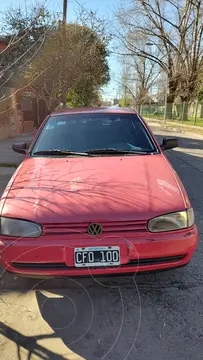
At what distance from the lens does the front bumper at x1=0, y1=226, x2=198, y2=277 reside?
7.86 feet

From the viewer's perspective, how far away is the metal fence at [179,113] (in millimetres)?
30928

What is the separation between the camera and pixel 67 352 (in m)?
2.17

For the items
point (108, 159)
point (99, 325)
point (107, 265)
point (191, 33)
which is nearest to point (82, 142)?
point (108, 159)

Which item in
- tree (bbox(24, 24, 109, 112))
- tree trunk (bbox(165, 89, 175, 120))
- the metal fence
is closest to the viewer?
tree (bbox(24, 24, 109, 112))

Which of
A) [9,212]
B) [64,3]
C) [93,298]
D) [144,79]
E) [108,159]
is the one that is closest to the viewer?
[9,212]

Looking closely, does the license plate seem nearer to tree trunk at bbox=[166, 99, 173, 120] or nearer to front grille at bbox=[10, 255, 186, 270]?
front grille at bbox=[10, 255, 186, 270]

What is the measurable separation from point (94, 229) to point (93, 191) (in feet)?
1.27

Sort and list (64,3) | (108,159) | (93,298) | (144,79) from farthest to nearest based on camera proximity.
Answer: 1. (144,79)
2. (64,3)
3. (108,159)
4. (93,298)

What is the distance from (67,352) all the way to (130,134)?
255 cm

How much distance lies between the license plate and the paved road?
0.48 m

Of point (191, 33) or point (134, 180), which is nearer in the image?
→ point (134, 180)

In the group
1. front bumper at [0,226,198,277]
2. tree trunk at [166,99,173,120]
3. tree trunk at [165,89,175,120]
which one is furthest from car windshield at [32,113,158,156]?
tree trunk at [166,99,173,120]

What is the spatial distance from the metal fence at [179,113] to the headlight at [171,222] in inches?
953

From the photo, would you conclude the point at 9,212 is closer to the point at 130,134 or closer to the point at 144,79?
the point at 130,134
